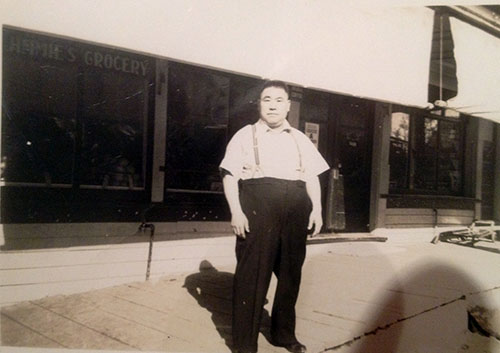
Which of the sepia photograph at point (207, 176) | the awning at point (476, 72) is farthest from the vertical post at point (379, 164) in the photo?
the awning at point (476, 72)

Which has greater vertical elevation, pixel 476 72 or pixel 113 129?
pixel 476 72

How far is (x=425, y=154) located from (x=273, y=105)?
18.7ft

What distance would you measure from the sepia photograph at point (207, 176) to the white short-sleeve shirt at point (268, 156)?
11mm

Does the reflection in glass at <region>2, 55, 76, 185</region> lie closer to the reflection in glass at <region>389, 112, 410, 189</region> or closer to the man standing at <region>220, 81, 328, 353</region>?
the man standing at <region>220, 81, 328, 353</region>

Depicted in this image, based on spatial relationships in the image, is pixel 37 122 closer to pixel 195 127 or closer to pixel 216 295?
pixel 195 127

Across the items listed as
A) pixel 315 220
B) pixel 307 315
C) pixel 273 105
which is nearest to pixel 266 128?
pixel 273 105

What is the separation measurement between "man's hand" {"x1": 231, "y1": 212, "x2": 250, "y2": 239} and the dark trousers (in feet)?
0.10

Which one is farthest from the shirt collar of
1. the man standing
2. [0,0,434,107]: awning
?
[0,0,434,107]: awning

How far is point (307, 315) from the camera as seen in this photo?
2.89 m

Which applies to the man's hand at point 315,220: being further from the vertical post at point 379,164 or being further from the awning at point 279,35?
the vertical post at point 379,164

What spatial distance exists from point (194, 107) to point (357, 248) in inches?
122

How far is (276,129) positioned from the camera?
224 cm

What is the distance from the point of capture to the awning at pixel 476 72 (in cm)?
334

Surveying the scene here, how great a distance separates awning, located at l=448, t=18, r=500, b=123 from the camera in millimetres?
3336
